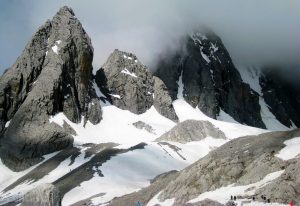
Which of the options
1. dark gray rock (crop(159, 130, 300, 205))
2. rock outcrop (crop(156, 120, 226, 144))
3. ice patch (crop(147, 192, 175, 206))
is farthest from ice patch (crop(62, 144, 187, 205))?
dark gray rock (crop(159, 130, 300, 205))

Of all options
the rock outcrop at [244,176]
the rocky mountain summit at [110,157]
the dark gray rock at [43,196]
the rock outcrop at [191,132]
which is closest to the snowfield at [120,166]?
the rocky mountain summit at [110,157]

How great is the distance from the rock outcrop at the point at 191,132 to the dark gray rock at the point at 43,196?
446ft

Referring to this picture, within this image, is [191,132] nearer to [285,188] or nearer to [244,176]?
[244,176]

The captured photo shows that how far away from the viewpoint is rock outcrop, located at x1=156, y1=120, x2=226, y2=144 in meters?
168

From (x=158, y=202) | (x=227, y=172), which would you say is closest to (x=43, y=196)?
(x=227, y=172)

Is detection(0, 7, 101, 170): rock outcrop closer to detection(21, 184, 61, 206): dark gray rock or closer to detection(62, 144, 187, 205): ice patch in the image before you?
detection(62, 144, 187, 205): ice patch

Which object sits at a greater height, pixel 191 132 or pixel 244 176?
pixel 191 132

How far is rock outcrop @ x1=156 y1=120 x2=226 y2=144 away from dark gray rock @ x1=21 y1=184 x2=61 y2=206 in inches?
5350

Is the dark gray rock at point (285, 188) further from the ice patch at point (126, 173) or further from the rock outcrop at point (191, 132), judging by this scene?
the rock outcrop at point (191, 132)

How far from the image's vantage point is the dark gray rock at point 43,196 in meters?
30.7

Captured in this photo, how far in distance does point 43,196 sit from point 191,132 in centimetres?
14253

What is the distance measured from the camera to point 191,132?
17175 cm

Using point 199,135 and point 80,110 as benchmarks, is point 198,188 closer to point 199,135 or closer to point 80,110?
point 199,135

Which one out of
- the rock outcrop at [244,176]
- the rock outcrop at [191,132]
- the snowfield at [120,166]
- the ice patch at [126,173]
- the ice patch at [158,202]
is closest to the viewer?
the rock outcrop at [244,176]
